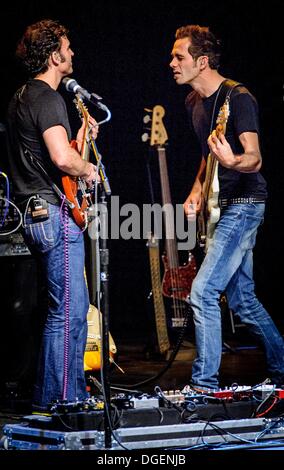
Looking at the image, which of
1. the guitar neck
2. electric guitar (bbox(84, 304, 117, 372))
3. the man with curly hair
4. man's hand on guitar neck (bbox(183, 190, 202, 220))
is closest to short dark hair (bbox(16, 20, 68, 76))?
the man with curly hair

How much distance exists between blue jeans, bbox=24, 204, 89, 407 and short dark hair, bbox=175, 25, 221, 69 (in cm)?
132

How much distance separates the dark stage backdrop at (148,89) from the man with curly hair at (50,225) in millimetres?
3332

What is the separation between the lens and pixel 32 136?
4.68 meters

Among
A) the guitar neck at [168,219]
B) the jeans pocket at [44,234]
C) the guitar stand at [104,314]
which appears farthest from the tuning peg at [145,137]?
the guitar stand at [104,314]

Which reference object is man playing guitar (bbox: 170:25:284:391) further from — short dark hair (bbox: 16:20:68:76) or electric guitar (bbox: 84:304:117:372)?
electric guitar (bbox: 84:304:117:372)

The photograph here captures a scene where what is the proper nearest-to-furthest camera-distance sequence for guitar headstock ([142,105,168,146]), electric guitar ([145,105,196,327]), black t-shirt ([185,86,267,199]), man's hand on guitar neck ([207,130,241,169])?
man's hand on guitar neck ([207,130,241,169]) < black t-shirt ([185,86,267,199]) < electric guitar ([145,105,196,327]) < guitar headstock ([142,105,168,146])

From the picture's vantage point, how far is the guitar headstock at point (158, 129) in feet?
25.7

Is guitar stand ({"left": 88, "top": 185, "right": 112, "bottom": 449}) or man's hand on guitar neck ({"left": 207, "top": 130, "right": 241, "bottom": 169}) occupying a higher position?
man's hand on guitar neck ({"left": 207, "top": 130, "right": 241, "bottom": 169})

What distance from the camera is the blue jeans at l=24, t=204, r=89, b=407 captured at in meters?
Answer: 4.65

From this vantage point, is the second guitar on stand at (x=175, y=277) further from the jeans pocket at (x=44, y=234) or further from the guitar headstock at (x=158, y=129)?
the jeans pocket at (x=44, y=234)

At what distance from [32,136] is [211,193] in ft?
3.48

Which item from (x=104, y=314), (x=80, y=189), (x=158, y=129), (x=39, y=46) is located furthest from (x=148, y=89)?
(x=104, y=314)
